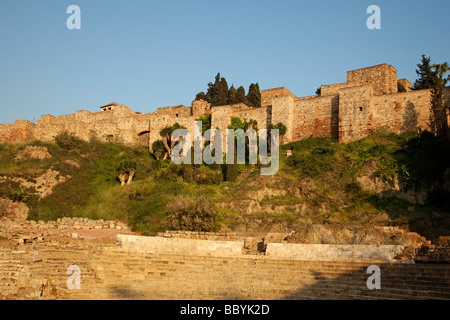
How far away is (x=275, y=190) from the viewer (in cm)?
2598

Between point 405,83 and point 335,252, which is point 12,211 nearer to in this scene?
point 335,252

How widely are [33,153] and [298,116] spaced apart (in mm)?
18594

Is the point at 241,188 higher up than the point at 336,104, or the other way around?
the point at 336,104

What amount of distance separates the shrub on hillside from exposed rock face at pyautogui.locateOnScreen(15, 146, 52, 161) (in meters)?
14.2

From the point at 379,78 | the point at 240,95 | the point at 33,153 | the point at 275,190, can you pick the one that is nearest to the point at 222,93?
the point at 240,95

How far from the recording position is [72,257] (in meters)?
14.3

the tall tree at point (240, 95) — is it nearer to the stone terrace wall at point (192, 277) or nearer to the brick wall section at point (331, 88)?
the brick wall section at point (331, 88)

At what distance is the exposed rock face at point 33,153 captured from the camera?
32.9 m

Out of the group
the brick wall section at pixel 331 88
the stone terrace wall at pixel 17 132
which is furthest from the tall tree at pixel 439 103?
the stone terrace wall at pixel 17 132
